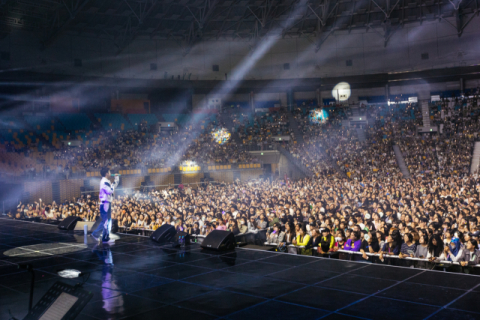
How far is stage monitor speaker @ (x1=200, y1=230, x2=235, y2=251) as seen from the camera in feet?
25.9

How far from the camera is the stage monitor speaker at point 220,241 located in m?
7.88

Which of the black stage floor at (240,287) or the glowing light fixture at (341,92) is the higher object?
the glowing light fixture at (341,92)

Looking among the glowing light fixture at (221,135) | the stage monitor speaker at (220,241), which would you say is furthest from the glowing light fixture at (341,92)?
the stage monitor speaker at (220,241)

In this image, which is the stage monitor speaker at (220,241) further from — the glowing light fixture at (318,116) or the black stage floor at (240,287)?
the glowing light fixture at (318,116)

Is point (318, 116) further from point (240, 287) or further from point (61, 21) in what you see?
point (240, 287)

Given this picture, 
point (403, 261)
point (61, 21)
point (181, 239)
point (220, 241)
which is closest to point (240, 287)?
point (220, 241)

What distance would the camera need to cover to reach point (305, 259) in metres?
6.99

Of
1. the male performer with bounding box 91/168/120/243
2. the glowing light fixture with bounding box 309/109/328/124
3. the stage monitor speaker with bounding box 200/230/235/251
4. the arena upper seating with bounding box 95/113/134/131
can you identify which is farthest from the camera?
the glowing light fixture with bounding box 309/109/328/124

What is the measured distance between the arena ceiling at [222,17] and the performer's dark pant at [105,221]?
2003 centimetres

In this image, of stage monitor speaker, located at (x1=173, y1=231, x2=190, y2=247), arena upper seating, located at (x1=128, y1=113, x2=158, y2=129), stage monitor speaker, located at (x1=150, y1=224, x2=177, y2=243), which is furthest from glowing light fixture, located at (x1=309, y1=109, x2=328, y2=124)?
stage monitor speaker, located at (x1=173, y1=231, x2=190, y2=247)

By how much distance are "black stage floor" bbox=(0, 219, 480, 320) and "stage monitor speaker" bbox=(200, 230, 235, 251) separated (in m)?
0.23

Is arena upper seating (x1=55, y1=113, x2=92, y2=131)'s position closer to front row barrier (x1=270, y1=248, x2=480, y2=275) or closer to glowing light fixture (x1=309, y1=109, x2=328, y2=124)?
glowing light fixture (x1=309, y1=109, x2=328, y2=124)

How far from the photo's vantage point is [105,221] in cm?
869

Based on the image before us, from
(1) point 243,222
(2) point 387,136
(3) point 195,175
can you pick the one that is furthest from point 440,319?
(2) point 387,136
